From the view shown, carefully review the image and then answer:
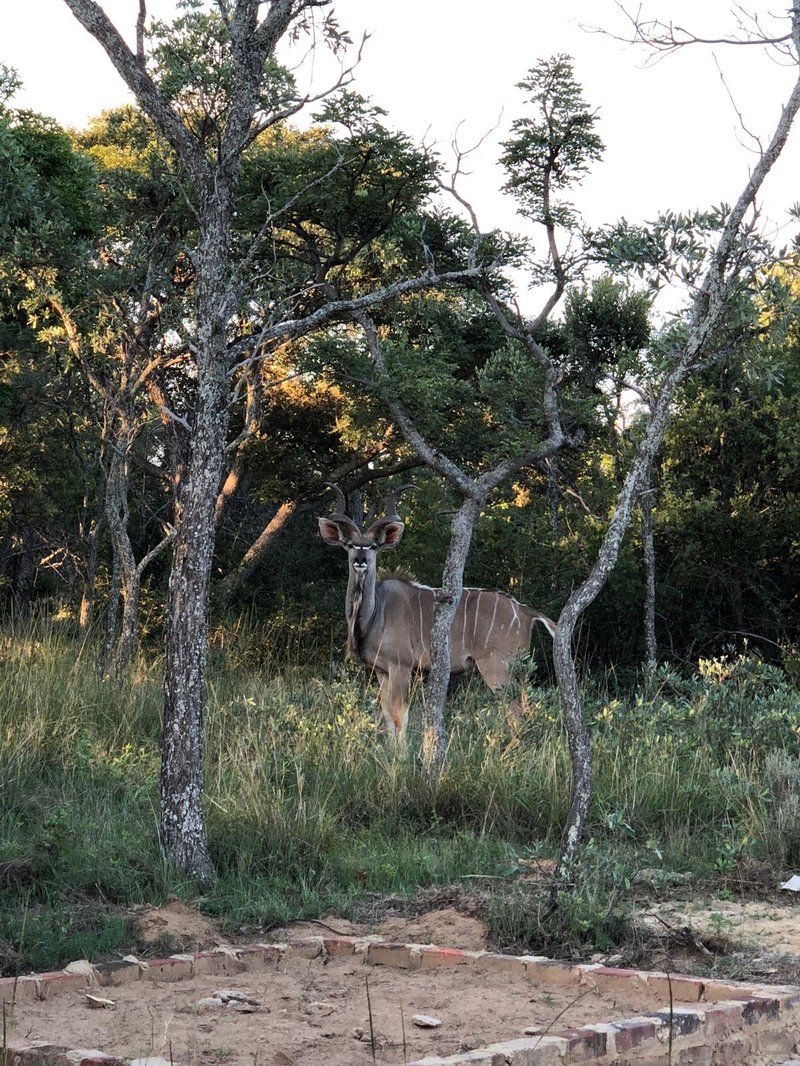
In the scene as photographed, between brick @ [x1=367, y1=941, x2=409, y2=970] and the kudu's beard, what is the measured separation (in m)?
6.63

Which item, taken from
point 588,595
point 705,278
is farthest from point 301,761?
point 705,278

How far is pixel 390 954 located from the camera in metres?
5.69

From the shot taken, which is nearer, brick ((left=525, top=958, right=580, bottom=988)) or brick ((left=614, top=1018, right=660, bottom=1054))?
brick ((left=614, top=1018, right=660, bottom=1054))

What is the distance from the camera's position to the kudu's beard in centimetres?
1231

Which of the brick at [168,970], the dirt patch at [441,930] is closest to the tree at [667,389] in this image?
the dirt patch at [441,930]

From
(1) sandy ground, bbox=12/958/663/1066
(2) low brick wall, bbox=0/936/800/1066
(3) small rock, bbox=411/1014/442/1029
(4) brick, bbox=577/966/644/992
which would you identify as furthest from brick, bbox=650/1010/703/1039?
(3) small rock, bbox=411/1014/442/1029

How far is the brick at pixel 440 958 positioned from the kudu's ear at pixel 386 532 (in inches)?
256

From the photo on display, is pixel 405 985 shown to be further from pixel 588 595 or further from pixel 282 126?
pixel 282 126

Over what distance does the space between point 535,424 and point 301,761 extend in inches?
196

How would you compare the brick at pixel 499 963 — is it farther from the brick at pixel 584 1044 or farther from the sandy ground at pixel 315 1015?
the brick at pixel 584 1044

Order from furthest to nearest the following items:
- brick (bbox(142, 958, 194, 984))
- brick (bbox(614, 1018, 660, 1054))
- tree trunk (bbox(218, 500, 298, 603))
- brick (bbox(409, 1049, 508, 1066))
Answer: tree trunk (bbox(218, 500, 298, 603)) → brick (bbox(142, 958, 194, 984)) → brick (bbox(614, 1018, 660, 1054)) → brick (bbox(409, 1049, 508, 1066))

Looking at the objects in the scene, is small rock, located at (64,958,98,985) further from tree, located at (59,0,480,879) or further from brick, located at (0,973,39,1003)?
tree, located at (59,0,480,879)

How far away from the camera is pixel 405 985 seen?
5352mm

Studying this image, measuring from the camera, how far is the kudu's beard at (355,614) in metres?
12.3
